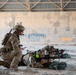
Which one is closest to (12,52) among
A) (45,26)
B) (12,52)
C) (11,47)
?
(12,52)

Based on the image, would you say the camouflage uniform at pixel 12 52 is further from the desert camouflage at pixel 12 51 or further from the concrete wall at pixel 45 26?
the concrete wall at pixel 45 26

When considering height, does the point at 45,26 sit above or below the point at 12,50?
above

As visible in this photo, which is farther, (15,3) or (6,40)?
(15,3)

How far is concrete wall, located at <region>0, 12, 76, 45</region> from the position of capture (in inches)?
707

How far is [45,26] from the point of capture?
59.7 ft

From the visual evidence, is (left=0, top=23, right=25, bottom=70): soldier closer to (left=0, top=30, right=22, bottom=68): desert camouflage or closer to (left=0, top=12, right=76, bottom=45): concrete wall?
(left=0, top=30, right=22, bottom=68): desert camouflage

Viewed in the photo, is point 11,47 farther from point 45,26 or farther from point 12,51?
point 45,26

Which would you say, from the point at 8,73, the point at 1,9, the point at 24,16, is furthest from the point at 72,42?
the point at 8,73

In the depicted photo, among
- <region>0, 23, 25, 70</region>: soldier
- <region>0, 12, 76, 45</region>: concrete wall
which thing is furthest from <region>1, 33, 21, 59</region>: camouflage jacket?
<region>0, 12, 76, 45</region>: concrete wall

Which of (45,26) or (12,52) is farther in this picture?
(45,26)

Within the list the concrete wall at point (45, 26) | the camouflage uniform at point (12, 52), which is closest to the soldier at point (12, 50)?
the camouflage uniform at point (12, 52)

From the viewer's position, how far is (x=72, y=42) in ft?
58.9

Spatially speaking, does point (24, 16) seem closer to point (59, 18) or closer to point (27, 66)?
point (59, 18)

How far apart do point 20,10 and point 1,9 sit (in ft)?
4.88
